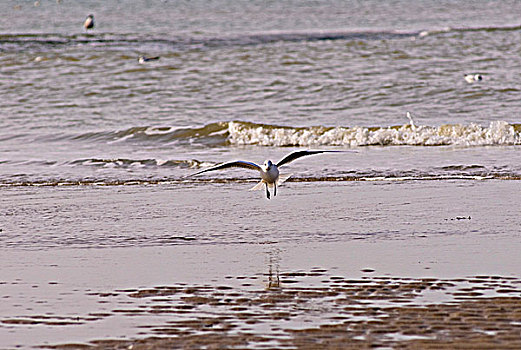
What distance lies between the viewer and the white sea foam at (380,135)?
13203 millimetres

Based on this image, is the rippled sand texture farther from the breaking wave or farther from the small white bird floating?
the breaking wave

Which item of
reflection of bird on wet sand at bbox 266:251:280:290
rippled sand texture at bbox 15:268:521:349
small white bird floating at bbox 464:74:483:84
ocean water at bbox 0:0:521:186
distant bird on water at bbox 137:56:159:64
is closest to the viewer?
rippled sand texture at bbox 15:268:521:349

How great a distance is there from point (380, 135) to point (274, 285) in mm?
7657

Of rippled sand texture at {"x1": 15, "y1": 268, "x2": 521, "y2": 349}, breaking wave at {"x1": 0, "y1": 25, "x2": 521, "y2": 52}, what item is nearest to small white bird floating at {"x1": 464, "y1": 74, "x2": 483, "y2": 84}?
breaking wave at {"x1": 0, "y1": 25, "x2": 521, "y2": 52}

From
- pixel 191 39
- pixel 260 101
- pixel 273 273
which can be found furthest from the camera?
pixel 191 39

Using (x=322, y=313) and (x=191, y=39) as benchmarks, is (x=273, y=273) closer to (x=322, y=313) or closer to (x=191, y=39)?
(x=322, y=313)

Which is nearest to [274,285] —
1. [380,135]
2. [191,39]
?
[380,135]

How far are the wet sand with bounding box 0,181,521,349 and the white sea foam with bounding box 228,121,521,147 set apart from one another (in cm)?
433

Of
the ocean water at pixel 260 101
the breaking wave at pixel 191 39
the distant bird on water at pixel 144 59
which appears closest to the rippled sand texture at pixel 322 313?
the ocean water at pixel 260 101

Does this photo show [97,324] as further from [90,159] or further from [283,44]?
[283,44]

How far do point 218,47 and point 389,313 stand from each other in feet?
66.4

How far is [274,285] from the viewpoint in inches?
241

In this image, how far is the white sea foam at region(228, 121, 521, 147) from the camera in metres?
13.2

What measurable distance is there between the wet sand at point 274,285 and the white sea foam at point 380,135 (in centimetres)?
433
